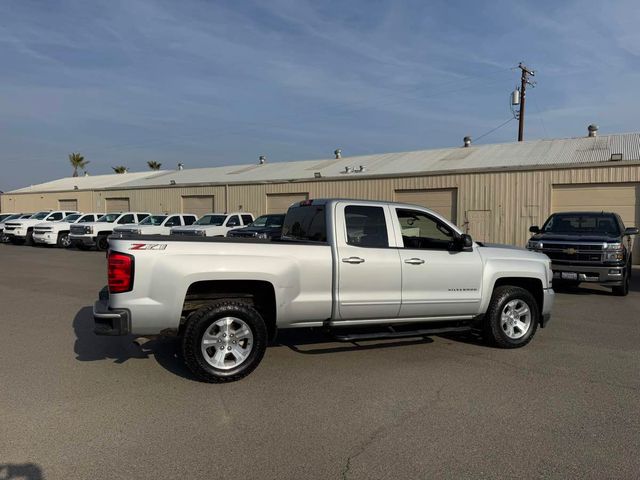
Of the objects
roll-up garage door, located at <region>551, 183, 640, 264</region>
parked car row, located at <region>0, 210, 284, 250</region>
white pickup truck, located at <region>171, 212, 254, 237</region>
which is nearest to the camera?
roll-up garage door, located at <region>551, 183, 640, 264</region>

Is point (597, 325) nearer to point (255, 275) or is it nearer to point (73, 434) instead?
point (255, 275)

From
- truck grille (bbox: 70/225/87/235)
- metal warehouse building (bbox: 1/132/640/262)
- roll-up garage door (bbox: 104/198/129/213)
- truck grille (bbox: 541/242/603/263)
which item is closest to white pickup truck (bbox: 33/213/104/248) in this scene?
truck grille (bbox: 70/225/87/235)

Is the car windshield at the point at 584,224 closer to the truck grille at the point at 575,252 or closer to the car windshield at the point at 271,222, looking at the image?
the truck grille at the point at 575,252

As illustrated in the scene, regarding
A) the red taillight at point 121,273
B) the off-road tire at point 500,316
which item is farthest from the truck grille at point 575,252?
the red taillight at point 121,273

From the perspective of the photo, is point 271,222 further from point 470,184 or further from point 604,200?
point 604,200

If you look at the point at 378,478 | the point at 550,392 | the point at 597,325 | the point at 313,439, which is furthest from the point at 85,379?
the point at 597,325

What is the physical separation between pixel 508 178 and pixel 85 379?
61.2 ft

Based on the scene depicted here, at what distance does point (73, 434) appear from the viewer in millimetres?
3834

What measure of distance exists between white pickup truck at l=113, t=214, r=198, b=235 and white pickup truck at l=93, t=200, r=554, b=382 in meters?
16.8

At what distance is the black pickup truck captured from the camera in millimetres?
10742

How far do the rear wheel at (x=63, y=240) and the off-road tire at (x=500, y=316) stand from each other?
2293cm

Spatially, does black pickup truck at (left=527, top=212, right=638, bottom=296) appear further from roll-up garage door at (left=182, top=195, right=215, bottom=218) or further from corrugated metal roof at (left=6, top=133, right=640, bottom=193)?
roll-up garage door at (left=182, top=195, right=215, bottom=218)

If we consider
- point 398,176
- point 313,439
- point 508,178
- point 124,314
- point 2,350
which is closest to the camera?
point 313,439

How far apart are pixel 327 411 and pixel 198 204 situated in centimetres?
2839
